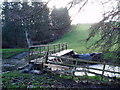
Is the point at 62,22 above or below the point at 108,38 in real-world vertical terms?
above

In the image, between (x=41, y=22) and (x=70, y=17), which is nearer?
(x=70, y=17)

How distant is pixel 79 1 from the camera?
3.65 meters

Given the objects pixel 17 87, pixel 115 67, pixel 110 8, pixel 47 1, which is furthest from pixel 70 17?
pixel 17 87

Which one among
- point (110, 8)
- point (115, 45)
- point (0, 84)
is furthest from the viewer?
point (0, 84)

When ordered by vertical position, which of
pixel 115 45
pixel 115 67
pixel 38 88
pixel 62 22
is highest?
pixel 62 22

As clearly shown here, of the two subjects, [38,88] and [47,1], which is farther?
[38,88]

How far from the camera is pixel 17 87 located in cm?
504

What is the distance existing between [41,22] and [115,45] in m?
2.31

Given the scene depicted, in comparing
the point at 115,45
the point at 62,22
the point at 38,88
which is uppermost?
the point at 62,22

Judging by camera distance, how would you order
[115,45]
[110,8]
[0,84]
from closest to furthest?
[110,8], [115,45], [0,84]

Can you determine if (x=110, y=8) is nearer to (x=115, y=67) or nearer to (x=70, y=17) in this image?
(x=70, y=17)

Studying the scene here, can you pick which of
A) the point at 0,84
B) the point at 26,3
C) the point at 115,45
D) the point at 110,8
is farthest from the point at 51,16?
the point at 0,84

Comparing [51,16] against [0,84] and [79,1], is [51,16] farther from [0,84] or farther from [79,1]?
[0,84]

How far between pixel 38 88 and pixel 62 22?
7.94 feet
